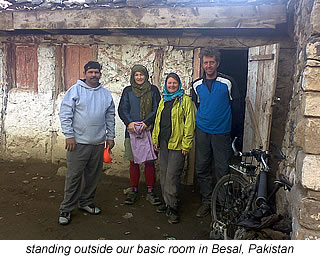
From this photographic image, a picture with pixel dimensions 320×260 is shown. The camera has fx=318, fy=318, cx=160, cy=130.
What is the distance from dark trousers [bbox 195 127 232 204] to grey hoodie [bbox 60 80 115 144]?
1270 mm

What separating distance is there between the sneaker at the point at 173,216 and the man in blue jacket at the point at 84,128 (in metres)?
1.08

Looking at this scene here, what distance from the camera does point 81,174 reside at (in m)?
3.83

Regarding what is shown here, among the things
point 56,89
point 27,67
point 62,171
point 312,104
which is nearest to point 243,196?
point 312,104

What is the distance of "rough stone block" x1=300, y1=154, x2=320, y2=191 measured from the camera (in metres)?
2.28

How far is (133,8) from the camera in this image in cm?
465

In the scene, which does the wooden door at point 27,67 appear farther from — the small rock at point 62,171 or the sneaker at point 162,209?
the sneaker at point 162,209

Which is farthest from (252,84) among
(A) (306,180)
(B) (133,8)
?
(A) (306,180)

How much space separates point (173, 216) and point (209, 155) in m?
0.90

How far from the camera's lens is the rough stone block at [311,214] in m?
2.30

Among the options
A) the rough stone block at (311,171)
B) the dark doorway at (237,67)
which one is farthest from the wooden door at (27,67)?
the rough stone block at (311,171)

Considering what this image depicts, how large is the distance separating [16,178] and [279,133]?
4311mm

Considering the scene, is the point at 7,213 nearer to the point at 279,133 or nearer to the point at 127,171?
the point at 127,171

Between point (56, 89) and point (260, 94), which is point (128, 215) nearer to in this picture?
point (260, 94)

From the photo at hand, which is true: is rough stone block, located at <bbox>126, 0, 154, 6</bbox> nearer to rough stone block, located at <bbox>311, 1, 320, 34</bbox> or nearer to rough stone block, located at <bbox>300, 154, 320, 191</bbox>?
rough stone block, located at <bbox>311, 1, 320, 34</bbox>
